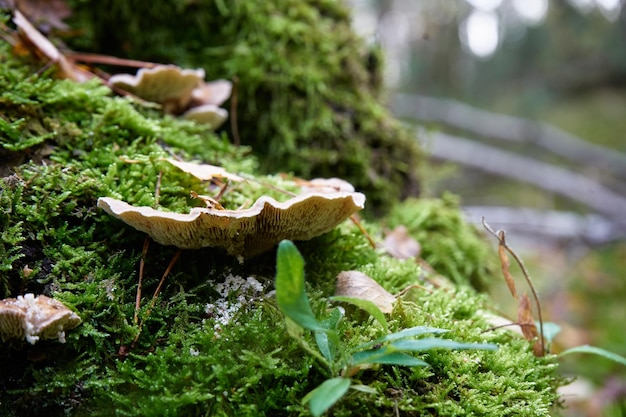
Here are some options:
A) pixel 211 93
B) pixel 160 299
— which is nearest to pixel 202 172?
pixel 160 299

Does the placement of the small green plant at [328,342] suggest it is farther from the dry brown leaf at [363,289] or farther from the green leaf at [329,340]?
the dry brown leaf at [363,289]

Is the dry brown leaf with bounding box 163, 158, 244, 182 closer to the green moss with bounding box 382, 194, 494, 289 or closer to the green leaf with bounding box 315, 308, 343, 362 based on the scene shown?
the green leaf with bounding box 315, 308, 343, 362

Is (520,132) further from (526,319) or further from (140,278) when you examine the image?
(140,278)

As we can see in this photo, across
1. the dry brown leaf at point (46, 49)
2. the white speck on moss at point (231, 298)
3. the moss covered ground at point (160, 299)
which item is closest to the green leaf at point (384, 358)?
the moss covered ground at point (160, 299)

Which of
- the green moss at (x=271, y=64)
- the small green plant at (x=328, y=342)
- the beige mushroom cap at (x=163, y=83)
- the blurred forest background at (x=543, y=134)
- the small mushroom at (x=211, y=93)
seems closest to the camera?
the small green plant at (x=328, y=342)

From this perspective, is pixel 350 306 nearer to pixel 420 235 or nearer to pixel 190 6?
pixel 420 235

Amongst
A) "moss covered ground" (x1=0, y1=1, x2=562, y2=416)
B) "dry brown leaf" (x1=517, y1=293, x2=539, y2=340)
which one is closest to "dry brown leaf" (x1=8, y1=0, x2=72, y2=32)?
"moss covered ground" (x1=0, y1=1, x2=562, y2=416)

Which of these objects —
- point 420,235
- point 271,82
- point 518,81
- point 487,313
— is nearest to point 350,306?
point 487,313
